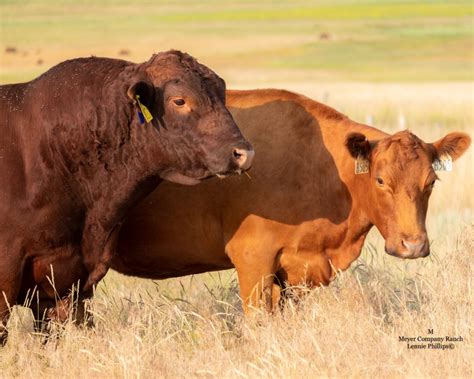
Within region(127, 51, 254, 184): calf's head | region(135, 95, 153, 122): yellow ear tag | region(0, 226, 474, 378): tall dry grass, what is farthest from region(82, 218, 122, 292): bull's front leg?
region(135, 95, 153, 122): yellow ear tag

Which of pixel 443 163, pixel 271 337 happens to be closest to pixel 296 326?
pixel 271 337

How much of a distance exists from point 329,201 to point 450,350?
5.11 feet

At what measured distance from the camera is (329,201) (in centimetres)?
812

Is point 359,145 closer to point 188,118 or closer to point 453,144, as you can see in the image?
point 453,144

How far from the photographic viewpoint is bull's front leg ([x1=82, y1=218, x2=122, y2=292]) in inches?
292

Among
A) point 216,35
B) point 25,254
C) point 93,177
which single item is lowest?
point 25,254

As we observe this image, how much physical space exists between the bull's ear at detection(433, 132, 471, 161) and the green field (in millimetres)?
34685

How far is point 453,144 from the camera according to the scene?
8.14m

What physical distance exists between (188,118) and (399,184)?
5.42ft

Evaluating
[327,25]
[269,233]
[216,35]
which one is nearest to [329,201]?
[269,233]

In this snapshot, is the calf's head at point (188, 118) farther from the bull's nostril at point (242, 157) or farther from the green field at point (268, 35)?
the green field at point (268, 35)

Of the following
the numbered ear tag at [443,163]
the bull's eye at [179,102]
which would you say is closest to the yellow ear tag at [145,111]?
the bull's eye at [179,102]

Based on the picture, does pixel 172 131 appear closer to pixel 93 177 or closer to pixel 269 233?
pixel 93 177

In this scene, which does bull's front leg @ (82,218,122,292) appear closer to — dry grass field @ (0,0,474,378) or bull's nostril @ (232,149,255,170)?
dry grass field @ (0,0,474,378)
